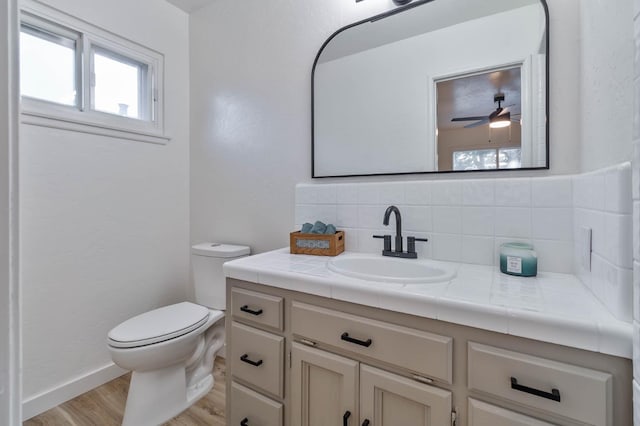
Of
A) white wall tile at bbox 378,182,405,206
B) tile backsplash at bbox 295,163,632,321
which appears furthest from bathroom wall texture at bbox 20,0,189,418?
white wall tile at bbox 378,182,405,206

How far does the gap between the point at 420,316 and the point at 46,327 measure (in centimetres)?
188

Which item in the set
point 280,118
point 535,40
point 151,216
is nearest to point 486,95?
point 535,40

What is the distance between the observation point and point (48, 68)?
1.61 meters

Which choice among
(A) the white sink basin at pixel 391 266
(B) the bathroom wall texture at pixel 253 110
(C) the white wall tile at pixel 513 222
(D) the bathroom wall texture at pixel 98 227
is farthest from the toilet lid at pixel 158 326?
(C) the white wall tile at pixel 513 222

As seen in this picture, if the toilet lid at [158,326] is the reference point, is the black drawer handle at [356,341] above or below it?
above

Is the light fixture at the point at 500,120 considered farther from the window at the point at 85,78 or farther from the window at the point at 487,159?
the window at the point at 85,78

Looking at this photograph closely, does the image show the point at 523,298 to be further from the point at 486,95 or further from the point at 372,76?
the point at 372,76

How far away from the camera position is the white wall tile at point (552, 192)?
1062mm

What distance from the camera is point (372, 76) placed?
1489 millimetres

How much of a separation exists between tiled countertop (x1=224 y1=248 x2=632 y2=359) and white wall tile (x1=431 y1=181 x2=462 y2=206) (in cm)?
27

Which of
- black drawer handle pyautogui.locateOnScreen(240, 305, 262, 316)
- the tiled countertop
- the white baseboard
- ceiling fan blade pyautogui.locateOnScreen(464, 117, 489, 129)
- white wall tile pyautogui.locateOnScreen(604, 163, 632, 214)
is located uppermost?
ceiling fan blade pyautogui.locateOnScreen(464, 117, 489, 129)

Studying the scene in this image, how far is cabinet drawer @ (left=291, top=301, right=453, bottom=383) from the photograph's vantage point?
2.57ft
